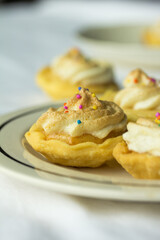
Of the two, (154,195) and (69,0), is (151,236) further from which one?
(69,0)

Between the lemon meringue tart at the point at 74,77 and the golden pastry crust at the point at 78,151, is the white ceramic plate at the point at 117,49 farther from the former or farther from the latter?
the golden pastry crust at the point at 78,151

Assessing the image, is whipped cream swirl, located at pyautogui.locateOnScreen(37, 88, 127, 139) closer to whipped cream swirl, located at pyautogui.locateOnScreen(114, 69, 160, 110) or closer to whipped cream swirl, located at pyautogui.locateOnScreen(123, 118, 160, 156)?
whipped cream swirl, located at pyautogui.locateOnScreen(123, 118, 160, 156)

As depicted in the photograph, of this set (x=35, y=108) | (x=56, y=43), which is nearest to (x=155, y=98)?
(x=35, y=108)

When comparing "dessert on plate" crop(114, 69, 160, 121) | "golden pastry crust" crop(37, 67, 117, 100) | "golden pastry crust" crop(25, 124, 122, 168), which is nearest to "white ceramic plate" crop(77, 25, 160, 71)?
"golden pastry crust" crop(37, 67, 117, 100)

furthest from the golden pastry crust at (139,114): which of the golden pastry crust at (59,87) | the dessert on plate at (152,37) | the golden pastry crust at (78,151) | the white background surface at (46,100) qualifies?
the dessert on plate at (152,37)

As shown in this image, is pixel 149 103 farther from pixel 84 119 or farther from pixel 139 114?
pixel 84 119
